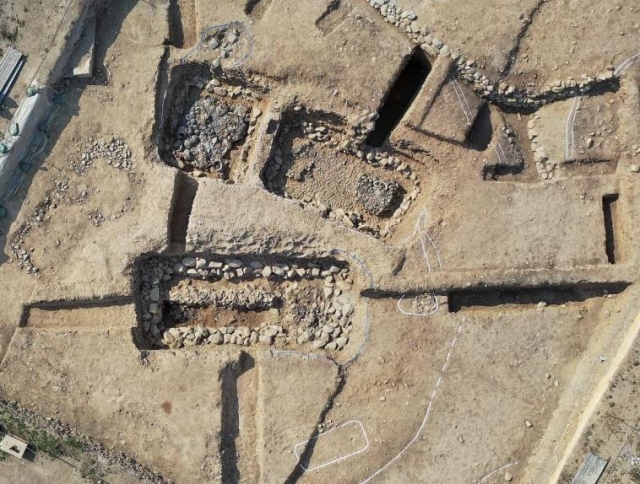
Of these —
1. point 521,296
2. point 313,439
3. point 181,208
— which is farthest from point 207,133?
point 521,296

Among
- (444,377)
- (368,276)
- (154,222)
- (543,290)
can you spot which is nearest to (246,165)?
(154,222)

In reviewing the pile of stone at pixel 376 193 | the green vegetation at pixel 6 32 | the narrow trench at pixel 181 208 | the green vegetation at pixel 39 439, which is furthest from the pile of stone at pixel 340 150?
the green vegetation at pixel 39 439

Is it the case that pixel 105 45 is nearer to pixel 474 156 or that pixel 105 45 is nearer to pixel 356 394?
pixel 474 156

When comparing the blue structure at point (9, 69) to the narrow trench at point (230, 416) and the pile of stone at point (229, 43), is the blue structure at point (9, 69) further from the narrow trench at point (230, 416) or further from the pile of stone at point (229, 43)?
the narrow trench at point (230, 416)

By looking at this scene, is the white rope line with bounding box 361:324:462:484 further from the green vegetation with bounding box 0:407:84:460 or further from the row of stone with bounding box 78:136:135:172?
the row of stone with bounding box 78:136:135:172

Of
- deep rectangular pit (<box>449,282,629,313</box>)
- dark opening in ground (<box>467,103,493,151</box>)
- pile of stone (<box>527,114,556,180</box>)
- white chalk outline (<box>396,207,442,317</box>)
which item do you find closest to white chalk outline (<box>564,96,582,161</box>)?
pile of stone (<box>527,114,556,180</box>)

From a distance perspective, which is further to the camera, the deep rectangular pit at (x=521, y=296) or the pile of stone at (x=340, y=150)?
the pile of stone at (x=340, y=150)
